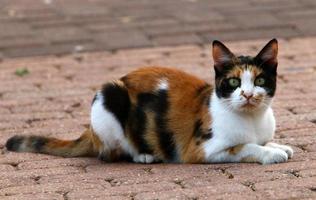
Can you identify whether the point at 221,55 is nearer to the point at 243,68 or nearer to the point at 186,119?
the point at 243,68

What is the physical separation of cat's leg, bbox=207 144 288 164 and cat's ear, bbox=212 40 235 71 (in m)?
0.54

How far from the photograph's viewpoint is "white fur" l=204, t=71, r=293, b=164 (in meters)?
5.67

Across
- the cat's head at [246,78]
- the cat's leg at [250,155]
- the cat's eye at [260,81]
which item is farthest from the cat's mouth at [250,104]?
the cat's leg at [250,155]

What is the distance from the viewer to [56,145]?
633cm

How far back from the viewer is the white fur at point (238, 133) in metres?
5.67

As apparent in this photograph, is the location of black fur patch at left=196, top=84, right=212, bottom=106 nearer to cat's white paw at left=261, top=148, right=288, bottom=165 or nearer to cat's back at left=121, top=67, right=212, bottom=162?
cat's back at left=121, top=67, right=212, bottom=162

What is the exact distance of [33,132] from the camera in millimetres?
6992

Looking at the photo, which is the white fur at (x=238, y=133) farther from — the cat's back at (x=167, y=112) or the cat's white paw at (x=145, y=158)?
the cat's white paw at (x=145, y=158)

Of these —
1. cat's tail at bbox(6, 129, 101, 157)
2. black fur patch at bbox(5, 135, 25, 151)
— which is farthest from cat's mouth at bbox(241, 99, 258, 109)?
black fur patch at bbox(5, 135, 25, 151)

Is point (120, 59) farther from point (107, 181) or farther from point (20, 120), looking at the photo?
point (107, 181)

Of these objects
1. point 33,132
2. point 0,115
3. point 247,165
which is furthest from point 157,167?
point 0,115

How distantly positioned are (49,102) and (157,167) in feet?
7.50

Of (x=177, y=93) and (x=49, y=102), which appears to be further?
(x=49, y=102)

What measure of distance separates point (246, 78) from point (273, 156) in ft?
1.74
